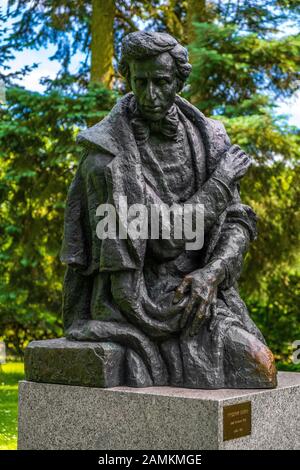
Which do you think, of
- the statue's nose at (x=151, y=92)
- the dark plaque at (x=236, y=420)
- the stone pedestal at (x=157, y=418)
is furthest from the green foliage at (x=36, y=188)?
the dark plaque at (x=236, y=420)

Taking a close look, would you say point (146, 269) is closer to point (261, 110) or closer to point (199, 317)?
point (199, 317)

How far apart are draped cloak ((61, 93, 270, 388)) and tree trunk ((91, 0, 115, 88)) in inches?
246

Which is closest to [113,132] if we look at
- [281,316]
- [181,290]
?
[181,290]

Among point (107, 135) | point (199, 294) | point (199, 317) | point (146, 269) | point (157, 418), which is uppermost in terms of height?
point (107, 135)

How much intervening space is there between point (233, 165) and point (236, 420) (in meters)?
1.58

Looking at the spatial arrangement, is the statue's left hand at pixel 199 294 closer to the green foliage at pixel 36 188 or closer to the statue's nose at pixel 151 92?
the statue's nose at pixel 151 92

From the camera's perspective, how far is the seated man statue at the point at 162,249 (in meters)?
4.32

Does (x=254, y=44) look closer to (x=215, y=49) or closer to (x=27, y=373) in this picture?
(x=215, y=49)

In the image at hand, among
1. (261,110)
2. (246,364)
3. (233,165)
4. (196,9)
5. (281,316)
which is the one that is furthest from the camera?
(281,316)

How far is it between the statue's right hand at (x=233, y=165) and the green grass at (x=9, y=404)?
372 centimetres

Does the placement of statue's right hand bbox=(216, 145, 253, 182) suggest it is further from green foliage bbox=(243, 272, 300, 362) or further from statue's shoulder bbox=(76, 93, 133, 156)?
green foliage bbox=(243, 272, 300, 362)

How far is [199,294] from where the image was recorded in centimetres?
433

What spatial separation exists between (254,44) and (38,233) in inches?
157

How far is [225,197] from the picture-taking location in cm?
460
